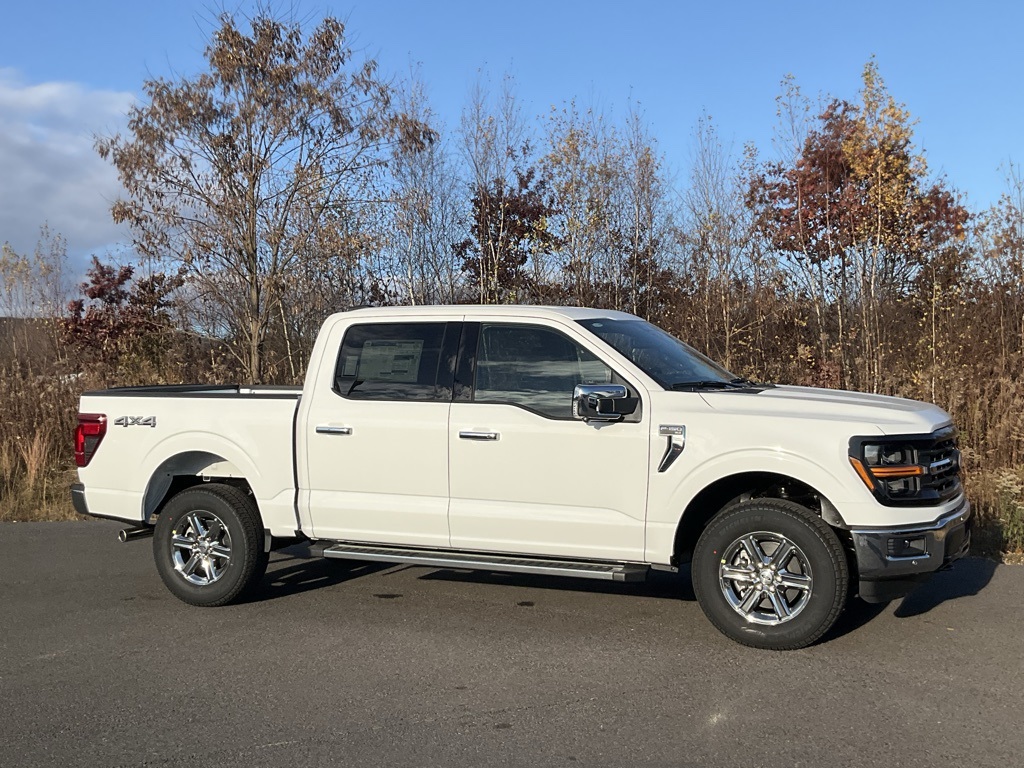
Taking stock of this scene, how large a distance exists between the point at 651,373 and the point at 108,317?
1218cm

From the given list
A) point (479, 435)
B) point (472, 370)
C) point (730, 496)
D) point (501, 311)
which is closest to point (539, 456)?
point (479, 435)

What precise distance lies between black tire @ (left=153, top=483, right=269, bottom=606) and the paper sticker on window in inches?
52.2

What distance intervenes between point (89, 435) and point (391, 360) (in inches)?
96.3

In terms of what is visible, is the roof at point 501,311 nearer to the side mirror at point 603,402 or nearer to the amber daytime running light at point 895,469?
the side mirror at point 603,402

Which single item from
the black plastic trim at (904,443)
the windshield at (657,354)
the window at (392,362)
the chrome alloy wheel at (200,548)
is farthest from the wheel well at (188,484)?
the black plastic trim at (904,443)

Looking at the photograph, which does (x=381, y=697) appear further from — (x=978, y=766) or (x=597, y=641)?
(x=978, y=766)

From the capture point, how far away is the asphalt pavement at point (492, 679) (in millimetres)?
4207

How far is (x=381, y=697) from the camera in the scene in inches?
191

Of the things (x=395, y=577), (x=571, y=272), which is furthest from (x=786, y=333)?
(x=395, y=577)

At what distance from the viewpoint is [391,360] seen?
6488 mm

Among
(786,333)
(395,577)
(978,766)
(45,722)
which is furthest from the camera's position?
(786,333)

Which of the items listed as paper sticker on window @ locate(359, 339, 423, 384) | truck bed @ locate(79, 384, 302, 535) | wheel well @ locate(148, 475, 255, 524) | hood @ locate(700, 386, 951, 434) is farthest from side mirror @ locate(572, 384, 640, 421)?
wheel well @ locate(148, 475, 255, 524)

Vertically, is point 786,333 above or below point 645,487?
above

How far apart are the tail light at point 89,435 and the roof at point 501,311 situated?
2045 millimetres
